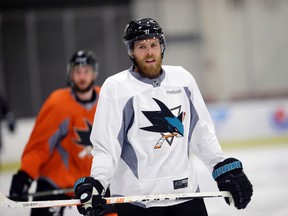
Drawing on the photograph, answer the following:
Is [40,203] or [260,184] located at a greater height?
[40,203]

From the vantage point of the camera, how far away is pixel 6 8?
11.1 meters

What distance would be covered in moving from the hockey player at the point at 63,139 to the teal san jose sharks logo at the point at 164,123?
3.63 feet

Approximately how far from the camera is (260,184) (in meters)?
4.80

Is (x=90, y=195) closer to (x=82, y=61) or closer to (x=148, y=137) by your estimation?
(x=148, y=137)

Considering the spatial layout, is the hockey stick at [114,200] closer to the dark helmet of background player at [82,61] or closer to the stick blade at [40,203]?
the stick blade at [40,203]

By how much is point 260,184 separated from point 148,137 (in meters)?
3.00

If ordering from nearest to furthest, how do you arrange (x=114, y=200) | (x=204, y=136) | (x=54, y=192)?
(x=114, y=200), (x=204, y=136), (x=54, y=192)

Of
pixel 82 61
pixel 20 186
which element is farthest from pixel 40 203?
pixel 82 61

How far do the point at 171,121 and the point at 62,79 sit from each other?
8.28m

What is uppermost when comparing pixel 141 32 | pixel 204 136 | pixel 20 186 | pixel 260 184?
pixel 141 32

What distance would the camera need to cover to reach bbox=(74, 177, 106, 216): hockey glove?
187 cm

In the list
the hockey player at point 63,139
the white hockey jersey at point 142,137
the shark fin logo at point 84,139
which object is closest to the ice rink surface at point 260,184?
the hockey player at point 63,139

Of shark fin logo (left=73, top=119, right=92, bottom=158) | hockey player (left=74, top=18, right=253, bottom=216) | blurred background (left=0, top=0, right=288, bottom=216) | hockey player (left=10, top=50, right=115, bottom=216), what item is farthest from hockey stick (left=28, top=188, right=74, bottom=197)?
blurred background (left=0, top=0, right=288, bottom=216)

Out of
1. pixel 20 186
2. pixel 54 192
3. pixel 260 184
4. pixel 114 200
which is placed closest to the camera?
pixel 114 200
